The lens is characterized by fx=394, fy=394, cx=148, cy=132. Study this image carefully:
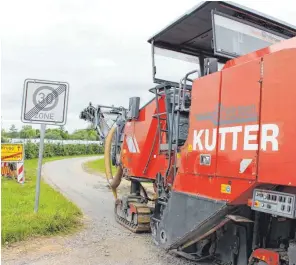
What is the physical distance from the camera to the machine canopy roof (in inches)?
199

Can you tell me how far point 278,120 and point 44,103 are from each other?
4877mm

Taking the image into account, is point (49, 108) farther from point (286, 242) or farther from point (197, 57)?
point (286, 242)

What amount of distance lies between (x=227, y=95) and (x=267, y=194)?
3.82 feet

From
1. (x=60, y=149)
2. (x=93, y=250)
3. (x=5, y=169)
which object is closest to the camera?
(x=93, y=250)

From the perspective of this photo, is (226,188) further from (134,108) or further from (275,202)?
(134,108)

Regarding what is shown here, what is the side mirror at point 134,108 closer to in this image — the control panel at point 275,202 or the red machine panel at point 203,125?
the red machine panel at point 203,125

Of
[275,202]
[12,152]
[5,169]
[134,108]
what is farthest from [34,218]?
[5,169]

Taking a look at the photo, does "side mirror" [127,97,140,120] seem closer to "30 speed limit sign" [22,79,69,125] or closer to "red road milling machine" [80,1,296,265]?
"red road milling machine" [80,1,296,265]

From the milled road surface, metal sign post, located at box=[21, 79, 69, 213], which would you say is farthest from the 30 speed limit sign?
the milled road surface

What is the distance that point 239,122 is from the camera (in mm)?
4016

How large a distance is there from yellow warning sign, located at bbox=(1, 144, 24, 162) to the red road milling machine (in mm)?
8008

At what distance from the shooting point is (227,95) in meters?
4.23

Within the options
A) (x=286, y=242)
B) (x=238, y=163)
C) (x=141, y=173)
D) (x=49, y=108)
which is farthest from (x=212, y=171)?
(x=49, y=108)

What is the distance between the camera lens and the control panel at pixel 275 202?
134 inches
